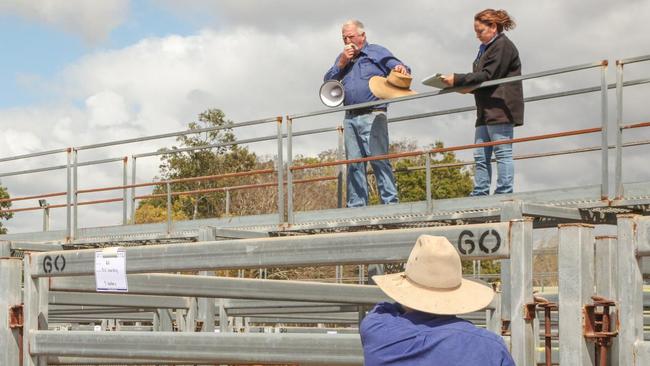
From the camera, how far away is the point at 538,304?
321cm

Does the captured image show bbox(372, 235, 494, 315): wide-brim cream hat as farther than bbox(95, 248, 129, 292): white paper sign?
No

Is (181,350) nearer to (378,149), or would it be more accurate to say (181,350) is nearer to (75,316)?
(378,149)

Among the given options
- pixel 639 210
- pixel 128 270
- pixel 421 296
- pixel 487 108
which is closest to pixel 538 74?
pixel 487 108

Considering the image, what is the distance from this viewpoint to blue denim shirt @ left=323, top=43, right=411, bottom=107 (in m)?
9.60

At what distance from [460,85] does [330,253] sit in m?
5.27

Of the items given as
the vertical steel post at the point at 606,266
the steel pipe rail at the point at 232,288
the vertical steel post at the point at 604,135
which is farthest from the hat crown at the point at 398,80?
the vertical steel post at the point at 606,266

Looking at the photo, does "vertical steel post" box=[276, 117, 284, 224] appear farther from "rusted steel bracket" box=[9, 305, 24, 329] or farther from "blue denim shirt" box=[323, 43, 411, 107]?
"rusted steel bracket" box=[9, 305, 24, 329]

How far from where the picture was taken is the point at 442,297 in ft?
10.1

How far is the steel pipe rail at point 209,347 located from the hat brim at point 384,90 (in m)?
5.57

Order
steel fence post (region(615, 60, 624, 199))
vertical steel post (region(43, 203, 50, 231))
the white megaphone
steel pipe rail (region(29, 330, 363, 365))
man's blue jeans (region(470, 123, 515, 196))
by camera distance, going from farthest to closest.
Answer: vertical steel post (region(43, 203, 50, 231)) < the white megaphone < man's blue jeans (region(470, 123, 515, 196)) < steel fence post (region(615, 60, 624, 199)) < steel pipe rail (region(29, 330, 363, 365))

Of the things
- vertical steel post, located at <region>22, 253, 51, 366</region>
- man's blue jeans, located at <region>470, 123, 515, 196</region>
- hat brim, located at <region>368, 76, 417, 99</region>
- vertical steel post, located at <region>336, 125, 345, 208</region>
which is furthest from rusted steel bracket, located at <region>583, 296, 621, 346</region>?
vertical steel post, located at <region>336, 125, 345, 208</region>

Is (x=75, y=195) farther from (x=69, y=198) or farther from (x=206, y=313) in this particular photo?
(x=206, y=313)

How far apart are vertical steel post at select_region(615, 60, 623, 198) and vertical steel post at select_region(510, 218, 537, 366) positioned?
16.0 ft

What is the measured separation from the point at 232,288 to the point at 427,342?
168cm
